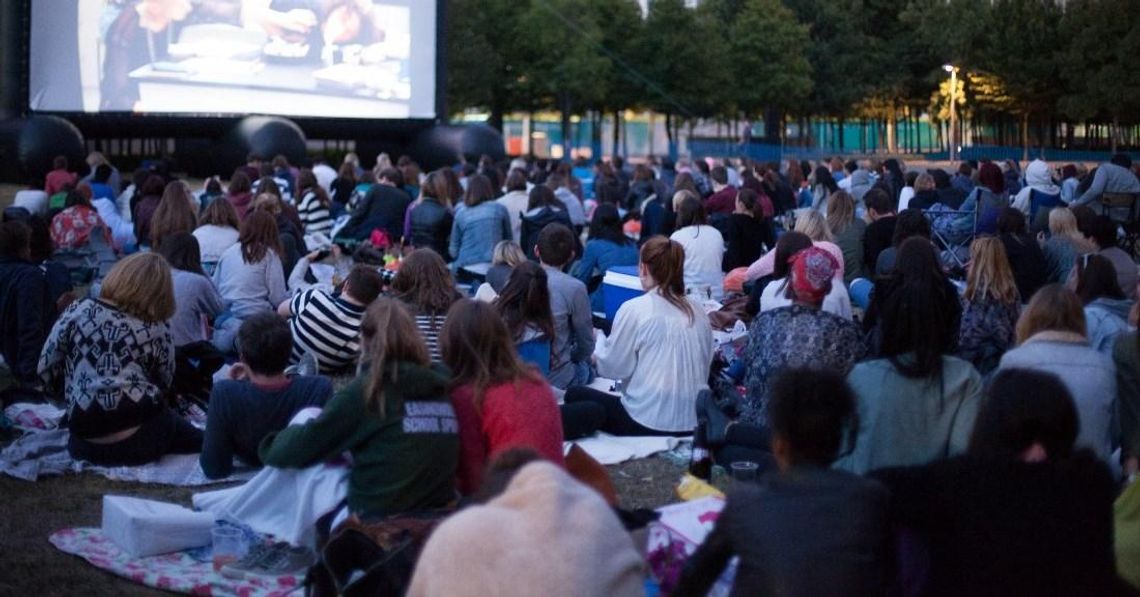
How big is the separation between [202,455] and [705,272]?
527 centimetres

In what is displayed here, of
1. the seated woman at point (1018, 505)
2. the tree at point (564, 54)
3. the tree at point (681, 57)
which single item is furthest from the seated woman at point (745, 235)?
the tree at point (681, 57)

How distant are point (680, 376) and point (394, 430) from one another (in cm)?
277

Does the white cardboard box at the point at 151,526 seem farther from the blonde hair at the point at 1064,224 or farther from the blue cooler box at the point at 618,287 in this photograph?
the blonde hair at the point at 1064,224

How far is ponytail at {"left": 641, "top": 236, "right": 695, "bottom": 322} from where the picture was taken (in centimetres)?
779

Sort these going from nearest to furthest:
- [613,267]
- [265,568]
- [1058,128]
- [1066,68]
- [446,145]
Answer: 1. [265,568]
2. [613,267]
3. [446,145]
4. [1066,68]
5. [1058,128]

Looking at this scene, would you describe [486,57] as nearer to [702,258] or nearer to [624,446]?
[702,258]

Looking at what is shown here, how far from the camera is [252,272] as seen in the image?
10445 millimetres

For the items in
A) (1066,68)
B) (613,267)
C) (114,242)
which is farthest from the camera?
(1066,68)

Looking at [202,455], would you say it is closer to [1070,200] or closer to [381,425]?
[381,425]

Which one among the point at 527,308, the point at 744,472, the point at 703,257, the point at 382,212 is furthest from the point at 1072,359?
the point at 382,212

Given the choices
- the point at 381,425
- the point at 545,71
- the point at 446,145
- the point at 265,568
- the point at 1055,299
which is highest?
the point at 545,71

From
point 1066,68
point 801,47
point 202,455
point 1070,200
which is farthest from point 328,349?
point 801,47

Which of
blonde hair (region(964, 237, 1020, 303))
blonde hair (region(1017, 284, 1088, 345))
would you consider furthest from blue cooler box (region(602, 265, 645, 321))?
blonde hair (region(1017, 284, 1088, 345))

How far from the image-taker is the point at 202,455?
704 centimetres
